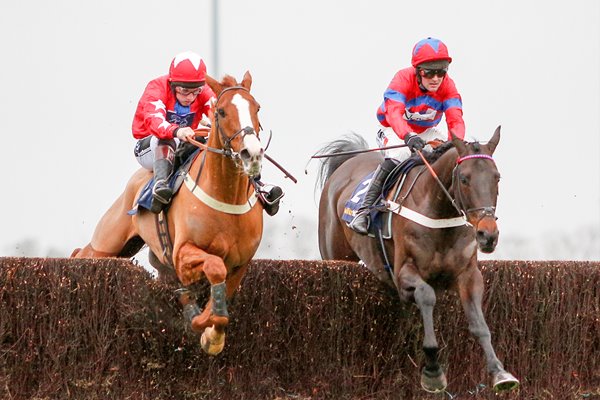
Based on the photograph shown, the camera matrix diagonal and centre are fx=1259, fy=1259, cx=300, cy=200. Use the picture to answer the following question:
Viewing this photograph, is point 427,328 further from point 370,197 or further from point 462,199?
point 370,197

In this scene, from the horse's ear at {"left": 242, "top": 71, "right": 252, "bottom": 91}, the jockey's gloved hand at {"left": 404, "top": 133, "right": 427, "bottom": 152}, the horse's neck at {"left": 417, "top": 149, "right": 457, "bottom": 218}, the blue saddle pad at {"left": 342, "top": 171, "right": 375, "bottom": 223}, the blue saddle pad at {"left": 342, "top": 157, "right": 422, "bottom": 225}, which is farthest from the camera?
the blue saddle pad at {"left": 342, "top": 171, "right": 375, "bottom": 223}

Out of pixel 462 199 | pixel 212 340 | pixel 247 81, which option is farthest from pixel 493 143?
pixel 212 340

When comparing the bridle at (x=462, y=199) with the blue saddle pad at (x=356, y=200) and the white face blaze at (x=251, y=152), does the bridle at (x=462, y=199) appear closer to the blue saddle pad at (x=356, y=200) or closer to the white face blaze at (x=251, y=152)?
the blue saddle pad at (x=356, y=200)

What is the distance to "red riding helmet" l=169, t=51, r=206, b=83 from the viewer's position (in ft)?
28.9

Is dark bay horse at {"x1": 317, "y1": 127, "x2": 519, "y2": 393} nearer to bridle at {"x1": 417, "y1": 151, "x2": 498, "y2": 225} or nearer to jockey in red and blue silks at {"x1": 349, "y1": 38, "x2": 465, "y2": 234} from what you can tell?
bridle at {"x1": 417, "y1": 151, "x2": 498, "y2": 225}

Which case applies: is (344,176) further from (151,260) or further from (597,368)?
(597,368)

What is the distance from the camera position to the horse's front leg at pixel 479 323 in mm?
7883

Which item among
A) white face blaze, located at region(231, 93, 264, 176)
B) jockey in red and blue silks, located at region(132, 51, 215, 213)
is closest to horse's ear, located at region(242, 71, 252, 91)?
jockey in red and blue silks, located at region(132, 51, 215, 213)

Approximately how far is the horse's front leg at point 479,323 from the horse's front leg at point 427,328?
9.2 inches

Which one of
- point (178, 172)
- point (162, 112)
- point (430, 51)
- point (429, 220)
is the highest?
point (430, 51)

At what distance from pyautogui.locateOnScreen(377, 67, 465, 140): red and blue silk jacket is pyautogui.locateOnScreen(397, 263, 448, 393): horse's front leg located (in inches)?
49.1

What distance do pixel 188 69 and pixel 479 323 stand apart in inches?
105

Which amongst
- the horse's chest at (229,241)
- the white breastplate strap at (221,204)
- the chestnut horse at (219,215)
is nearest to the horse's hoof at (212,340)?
the chestnut horse at (219,215)

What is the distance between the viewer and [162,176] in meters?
8.87
